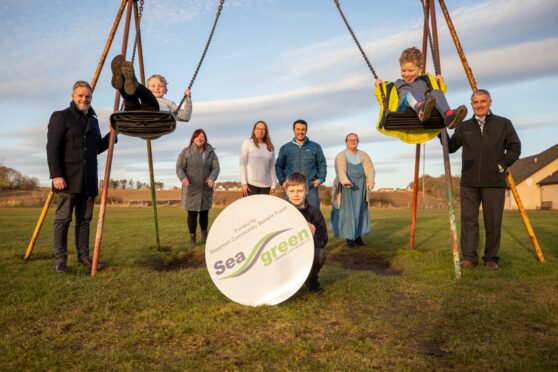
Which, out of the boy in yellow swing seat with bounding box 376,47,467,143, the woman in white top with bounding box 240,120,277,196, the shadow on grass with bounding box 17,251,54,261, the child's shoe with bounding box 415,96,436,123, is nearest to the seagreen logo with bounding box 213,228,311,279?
the child's shoe with bounding box 415,96,436,123

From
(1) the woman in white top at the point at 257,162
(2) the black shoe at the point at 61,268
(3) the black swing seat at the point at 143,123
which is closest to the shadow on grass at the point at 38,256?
(2) the black shoe at the point at 61,268

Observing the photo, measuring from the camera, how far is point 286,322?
4.06 meters

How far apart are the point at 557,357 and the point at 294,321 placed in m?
2.12

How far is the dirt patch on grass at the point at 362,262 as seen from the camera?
764 cm

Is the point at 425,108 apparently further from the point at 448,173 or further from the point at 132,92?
the point at 132,92

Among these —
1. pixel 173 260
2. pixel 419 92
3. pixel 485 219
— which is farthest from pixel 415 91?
pixel 173 260

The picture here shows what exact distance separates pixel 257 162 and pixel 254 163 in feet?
0.20

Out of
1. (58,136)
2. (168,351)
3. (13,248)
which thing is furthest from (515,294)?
(13,248)

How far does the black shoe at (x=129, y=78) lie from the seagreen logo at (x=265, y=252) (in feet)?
8.82

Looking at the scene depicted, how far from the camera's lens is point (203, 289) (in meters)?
5.30

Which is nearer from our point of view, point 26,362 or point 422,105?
point 26,362

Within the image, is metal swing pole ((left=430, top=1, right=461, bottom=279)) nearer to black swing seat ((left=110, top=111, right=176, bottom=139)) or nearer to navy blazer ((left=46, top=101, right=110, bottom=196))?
black swing seat ((left=110, top=111, right=176, bottom=139))

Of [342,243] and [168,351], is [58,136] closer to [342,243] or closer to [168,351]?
[168,351]

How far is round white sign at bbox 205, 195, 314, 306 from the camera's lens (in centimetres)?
460
